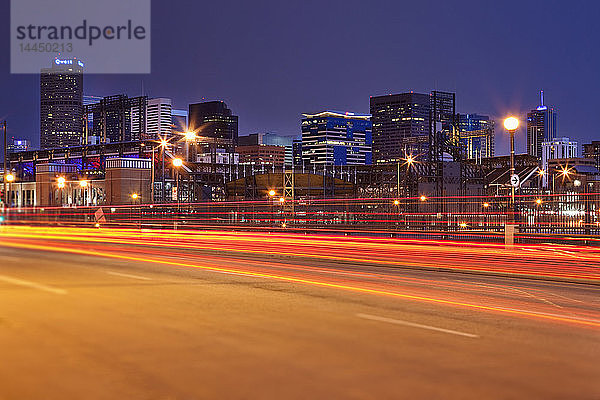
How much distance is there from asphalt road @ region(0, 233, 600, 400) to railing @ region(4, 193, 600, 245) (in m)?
8.99

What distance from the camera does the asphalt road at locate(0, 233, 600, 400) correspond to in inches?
291

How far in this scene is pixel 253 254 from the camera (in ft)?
96.1

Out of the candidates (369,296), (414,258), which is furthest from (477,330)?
(414,258)

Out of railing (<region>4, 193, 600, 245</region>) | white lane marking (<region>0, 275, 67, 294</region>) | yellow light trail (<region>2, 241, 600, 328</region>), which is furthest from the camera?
railing (<region>4, 193, 600, 245</region>)

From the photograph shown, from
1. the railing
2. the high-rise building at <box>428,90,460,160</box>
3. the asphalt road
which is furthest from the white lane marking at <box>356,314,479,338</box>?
the high-rise building at <box>428,90,460,160</box>

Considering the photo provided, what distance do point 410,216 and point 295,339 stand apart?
28258mm

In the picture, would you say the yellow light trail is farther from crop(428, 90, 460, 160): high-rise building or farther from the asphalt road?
crop(428, 90, 460, 160): high-rise building

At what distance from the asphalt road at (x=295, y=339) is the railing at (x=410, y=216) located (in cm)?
899

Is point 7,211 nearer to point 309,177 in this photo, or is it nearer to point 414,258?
point 309,177

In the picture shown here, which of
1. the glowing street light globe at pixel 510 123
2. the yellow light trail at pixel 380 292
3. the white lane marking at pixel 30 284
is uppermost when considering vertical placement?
the glowing street light globe at pixel 510 123

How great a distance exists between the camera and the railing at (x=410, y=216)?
1038 inches

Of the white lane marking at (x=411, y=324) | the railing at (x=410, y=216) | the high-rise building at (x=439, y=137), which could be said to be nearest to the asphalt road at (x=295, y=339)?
the white lane marking at (x=411, y=324)

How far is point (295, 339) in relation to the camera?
32.9ft

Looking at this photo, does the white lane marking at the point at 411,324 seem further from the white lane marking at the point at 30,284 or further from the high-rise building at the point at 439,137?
the high-rise building at the point at 439,137
